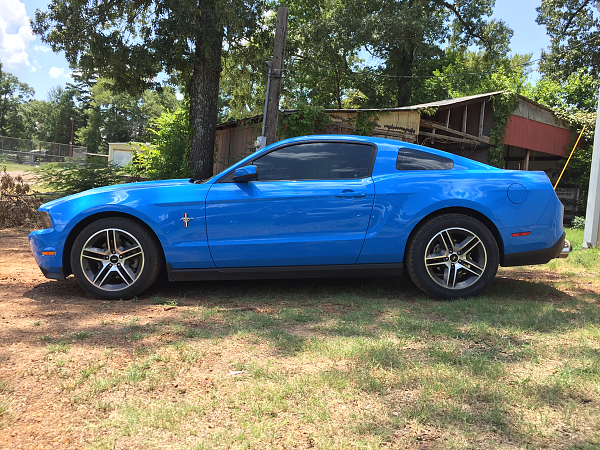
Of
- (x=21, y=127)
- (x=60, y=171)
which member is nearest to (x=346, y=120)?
(x=60, y=171)

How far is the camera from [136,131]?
72062mm

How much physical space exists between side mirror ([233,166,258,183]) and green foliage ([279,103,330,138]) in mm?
9690

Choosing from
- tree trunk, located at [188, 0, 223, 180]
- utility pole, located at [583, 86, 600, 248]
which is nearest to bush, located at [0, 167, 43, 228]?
tree trunk, located at [188, 0, 223, 180]

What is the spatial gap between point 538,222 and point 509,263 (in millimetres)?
457

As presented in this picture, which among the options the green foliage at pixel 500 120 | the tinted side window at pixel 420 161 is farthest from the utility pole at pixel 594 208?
the green foliage at pixel 500 120

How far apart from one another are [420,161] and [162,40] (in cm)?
1120

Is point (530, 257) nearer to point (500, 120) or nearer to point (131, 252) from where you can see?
point (131, 252)

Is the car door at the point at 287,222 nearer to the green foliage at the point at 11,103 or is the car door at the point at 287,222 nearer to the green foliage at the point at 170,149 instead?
the green foliage at the point at 170,149

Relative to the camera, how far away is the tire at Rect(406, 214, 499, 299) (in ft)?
14.3

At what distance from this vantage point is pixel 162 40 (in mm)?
13461

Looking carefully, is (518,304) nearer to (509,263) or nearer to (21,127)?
(509,263)

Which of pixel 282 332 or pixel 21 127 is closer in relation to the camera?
pixel 282 332

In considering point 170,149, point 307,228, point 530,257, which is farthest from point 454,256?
point 170,149

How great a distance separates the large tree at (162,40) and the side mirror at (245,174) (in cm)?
983
